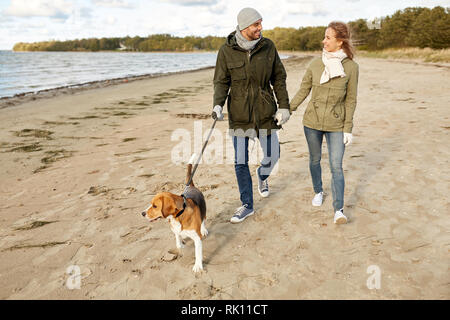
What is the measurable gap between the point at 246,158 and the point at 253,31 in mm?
1672

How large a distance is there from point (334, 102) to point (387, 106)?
359 inches

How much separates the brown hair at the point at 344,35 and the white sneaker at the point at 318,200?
6.88ft

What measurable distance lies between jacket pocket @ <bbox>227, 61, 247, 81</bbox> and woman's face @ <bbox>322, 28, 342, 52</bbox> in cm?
107

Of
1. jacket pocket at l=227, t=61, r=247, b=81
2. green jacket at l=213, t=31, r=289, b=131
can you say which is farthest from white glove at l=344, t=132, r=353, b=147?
jacket pocket at l=227, t=61, r=247, b=81

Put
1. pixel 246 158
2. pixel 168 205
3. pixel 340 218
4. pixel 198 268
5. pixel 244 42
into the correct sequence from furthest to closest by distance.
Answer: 1. pixel 246 158
2. pixel 340 218
3. pixel 244 42
4. pixel 198 268
5. pixel 168 205

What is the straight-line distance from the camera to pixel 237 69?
4027 millimetres

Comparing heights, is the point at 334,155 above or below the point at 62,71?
below

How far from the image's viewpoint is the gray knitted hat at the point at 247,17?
12.3 ft

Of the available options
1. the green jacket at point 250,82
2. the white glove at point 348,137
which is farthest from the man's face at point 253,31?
the white glove at point 348,137

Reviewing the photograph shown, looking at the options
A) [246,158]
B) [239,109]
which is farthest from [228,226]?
[239,109]

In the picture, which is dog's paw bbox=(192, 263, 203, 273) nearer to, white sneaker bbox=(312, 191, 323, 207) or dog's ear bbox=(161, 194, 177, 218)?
dog's ear bbox=(161, 194, 177, 218)

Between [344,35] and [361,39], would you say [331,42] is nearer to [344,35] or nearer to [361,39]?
[344,35]

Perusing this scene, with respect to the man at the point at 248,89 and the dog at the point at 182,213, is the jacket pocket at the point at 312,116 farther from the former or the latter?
the dog at the point at 182,213
